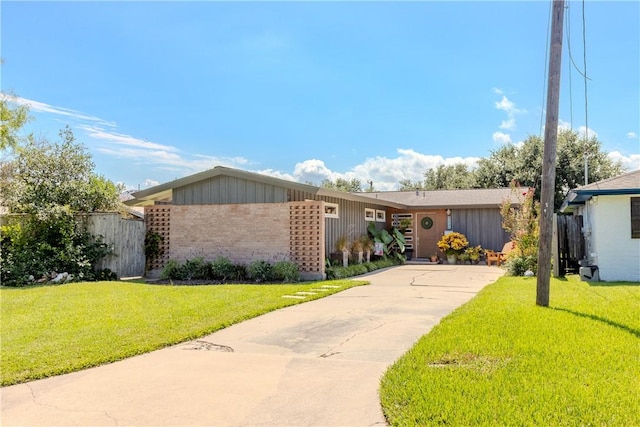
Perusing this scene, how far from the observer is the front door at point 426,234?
63.2ft

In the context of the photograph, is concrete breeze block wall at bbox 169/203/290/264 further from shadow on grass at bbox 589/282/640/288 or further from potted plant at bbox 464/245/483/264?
potted plant at bbox 464/245/483/264

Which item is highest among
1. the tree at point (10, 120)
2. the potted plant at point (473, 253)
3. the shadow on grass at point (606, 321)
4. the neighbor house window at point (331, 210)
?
Answer: the tree at point (10, 120)

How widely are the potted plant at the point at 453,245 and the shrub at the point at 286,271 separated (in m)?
8.36

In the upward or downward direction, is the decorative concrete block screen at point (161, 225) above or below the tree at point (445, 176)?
below

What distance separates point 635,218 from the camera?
419 inches

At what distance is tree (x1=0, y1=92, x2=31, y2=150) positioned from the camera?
15.9 meters

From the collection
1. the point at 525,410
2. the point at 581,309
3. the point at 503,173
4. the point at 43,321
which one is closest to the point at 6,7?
the point at 43,321

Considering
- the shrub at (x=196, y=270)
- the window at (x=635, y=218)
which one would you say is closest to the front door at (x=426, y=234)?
the window at (x=635, y=218)

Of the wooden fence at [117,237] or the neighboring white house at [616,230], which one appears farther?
the wooden fence at [117,237]

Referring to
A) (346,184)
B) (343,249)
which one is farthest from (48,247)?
(346,184)

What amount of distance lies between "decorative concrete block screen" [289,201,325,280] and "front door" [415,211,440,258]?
8631mm

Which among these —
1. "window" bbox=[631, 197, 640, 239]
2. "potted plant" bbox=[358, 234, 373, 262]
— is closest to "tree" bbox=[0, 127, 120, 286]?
"potted plant" bbox=[358, 234, 373, 262]

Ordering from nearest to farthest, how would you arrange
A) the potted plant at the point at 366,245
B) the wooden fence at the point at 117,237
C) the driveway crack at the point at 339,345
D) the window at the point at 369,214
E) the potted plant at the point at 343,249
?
the driveway crack at the point at 339,345 < the wooden fence at the point at 117,237 < the potted plant at the point at 343,249 < the potted plant at the point at 366,245 < the window at the point at 369,214

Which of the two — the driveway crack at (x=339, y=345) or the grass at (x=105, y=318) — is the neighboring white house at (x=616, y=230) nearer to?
the grass at (x=105, y=318)
